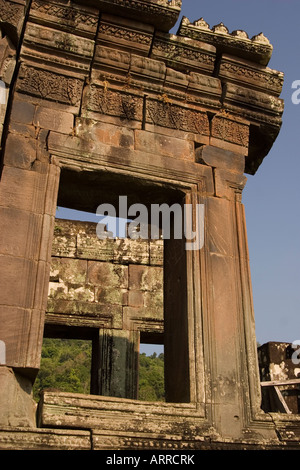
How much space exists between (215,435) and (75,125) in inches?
119

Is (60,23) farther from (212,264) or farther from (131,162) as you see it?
(212,264)

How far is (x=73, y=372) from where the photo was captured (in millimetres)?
31406

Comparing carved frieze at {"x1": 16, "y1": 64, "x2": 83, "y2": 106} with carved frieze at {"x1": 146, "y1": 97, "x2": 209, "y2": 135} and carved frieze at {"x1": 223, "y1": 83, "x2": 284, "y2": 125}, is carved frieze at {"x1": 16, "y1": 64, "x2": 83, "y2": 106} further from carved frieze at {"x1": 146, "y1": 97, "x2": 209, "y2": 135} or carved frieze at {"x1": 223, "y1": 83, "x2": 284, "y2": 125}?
carved frieze at {"x1": 223, "y1": 83, "x2": 284, "y2": 125}

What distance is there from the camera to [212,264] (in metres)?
5.26

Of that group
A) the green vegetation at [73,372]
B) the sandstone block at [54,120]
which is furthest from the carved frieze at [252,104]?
the green vegetation at [73,372]

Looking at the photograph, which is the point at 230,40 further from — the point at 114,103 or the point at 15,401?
the point at 15,401

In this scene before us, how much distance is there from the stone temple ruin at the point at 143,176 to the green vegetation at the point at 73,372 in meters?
17.5

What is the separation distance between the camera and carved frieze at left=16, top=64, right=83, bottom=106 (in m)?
5.28

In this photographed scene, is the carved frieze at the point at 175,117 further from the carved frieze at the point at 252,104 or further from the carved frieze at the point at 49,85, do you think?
the carved frieze at the point at 49,85

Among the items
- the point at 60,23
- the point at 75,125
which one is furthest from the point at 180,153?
the point at 60,23

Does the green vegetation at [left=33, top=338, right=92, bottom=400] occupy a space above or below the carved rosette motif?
above

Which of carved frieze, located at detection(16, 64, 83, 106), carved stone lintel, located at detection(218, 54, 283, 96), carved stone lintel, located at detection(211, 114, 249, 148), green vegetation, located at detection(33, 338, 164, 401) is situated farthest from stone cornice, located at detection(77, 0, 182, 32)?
green vegetation, located at detection(33, 338, 164, 401)

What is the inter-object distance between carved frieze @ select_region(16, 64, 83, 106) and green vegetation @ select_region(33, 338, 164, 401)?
17.7 m

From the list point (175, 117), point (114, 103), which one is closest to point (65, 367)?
point (175, 117)
